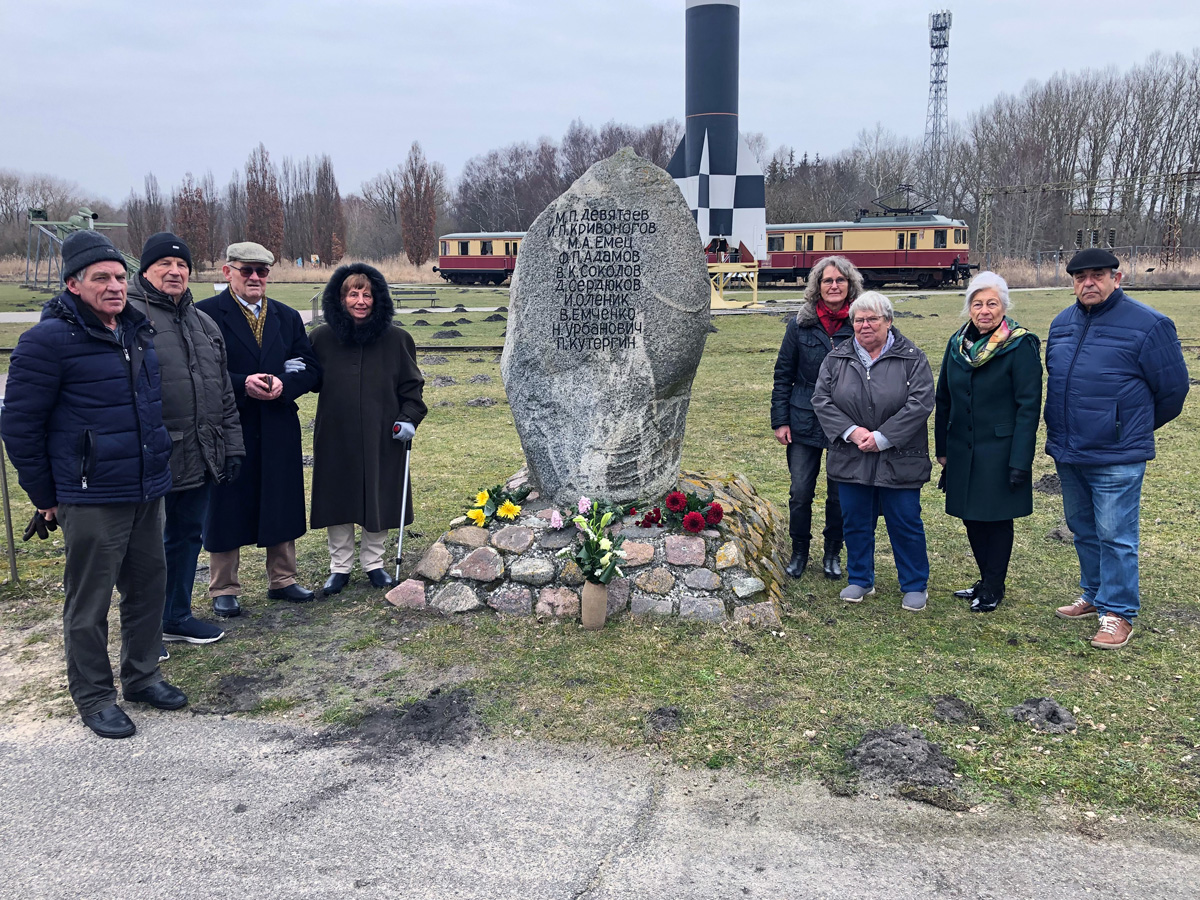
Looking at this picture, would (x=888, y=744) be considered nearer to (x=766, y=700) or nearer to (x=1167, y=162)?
(x=766, y=700)

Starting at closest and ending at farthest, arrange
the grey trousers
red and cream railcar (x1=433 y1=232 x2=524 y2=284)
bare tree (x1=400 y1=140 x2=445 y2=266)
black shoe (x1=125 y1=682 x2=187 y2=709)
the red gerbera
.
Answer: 1. the grey trousers
2. black shoe (x1=125 y1=682 x2=187 y2=709)
3. the red gerbera
4. red and cream railcar (x1=433 y1=232 x2=524 y2=284)
5. bare tree (x1=400 y1=140 x2=445 y2=266)

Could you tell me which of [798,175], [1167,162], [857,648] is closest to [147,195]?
[798,175]

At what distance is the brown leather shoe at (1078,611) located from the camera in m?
4.56

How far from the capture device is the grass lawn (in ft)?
10.8

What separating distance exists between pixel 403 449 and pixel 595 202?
1.71 metres

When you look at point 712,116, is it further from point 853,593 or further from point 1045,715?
point 1045,715

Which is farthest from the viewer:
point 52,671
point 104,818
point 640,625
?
point 640,625

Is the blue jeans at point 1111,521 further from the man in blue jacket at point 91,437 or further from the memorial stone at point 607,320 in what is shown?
the man in blue jacket at point 91,437

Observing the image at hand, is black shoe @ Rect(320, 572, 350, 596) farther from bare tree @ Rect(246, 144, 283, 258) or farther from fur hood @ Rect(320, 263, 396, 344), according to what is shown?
bare tree @ Rect(246, 144, 283, 258)

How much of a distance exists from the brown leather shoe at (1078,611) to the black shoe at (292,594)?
3.89m

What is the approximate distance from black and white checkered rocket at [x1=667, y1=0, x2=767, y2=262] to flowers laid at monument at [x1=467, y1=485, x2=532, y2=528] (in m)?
23.6

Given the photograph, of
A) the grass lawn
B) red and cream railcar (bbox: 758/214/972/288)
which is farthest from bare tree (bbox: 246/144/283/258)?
the grass lawn

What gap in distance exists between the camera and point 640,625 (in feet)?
14.8

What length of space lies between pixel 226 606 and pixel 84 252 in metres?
2.06
